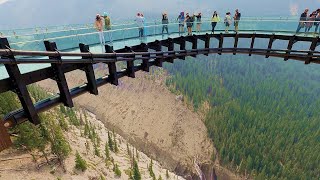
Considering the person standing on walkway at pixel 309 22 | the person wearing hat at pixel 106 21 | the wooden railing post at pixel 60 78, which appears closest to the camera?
the wooden railing post at pixel 60 78

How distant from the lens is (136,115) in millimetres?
101125

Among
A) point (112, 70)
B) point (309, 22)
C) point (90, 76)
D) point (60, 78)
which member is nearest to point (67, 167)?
point (112, 70)

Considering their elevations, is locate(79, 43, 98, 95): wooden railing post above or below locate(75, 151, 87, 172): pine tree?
above

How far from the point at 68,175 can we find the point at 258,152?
69.2 meters

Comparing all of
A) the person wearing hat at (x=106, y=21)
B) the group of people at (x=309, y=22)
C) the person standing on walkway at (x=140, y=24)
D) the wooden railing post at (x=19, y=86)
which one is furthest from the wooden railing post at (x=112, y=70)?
the group of people at (x=309, y=22)

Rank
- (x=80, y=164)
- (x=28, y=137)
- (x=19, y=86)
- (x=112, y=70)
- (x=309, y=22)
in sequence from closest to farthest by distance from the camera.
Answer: (x=19, y=86) < (x=112, y=70) < (x=309, y=22) < (x=28, y=137) < (x=80, y=164)

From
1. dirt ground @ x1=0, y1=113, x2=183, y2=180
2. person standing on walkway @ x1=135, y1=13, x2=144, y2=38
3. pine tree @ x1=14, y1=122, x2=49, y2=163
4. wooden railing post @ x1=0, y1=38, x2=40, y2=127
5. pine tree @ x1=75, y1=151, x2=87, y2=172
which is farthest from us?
pine tree @ x1=75, y1=151, x2=87, y2=172

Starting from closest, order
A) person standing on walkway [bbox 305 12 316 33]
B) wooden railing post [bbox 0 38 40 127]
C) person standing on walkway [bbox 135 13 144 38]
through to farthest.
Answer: wooden railing post [bbox 0 38 40 127] → person standing on walkway [bbox 135 13 144 38] → person standing on walkway [bbox 305 12 316 33]

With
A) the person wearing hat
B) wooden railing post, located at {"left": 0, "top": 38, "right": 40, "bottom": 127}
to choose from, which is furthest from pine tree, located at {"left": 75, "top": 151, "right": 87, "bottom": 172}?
wooden railing post, located at {"left": 0, "top": 38, "right": 40, "bottom": 127}

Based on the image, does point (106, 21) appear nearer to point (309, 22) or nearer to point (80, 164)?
point (309, 22)

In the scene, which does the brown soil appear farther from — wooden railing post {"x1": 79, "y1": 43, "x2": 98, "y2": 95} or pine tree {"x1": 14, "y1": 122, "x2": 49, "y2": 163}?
wooden railing post {"x1": 79, "y1": 43, "x2": 98, "y2": 95}

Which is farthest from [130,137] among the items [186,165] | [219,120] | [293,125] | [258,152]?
[293,125]

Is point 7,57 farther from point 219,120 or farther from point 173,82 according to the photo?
point 173,82

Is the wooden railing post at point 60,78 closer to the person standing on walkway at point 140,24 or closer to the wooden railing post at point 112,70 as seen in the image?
the wooden railing post at point 112,70
